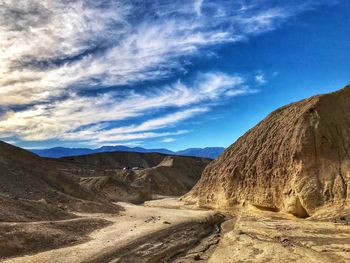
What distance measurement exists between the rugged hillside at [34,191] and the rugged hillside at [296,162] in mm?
14547

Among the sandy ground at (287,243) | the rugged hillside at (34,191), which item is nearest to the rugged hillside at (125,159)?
the rugged hillside at (34,191)

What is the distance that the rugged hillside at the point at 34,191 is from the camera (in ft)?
89.7

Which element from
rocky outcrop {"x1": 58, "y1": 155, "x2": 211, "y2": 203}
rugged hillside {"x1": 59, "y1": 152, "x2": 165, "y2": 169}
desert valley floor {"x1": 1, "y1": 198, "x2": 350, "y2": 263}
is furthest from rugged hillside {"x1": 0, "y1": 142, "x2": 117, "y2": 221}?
rugged hillside {"x1": 59, "y1": 152, "x2": 165, "y2": 169}

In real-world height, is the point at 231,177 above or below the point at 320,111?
below

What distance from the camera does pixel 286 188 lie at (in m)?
34.1

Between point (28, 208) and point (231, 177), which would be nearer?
point (28, 208)

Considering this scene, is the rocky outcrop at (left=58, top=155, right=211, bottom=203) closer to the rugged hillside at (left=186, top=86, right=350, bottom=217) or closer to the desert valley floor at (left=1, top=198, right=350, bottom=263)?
the rugged hillside at (left=186, top=86, right=350, bottom=217)

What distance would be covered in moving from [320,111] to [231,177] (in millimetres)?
12531

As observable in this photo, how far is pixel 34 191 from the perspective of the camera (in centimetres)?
3494

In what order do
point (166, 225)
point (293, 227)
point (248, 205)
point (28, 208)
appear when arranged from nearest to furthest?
point (293, 227), point (28, 208), point (166, 225), point (248, 205)

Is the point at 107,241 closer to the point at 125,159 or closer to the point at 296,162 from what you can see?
the point at 296,162

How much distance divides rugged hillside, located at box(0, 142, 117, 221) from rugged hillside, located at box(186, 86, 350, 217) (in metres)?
14.5

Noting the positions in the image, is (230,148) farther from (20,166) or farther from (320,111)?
(20,166)

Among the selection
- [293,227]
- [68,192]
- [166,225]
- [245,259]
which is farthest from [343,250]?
[68,192]
